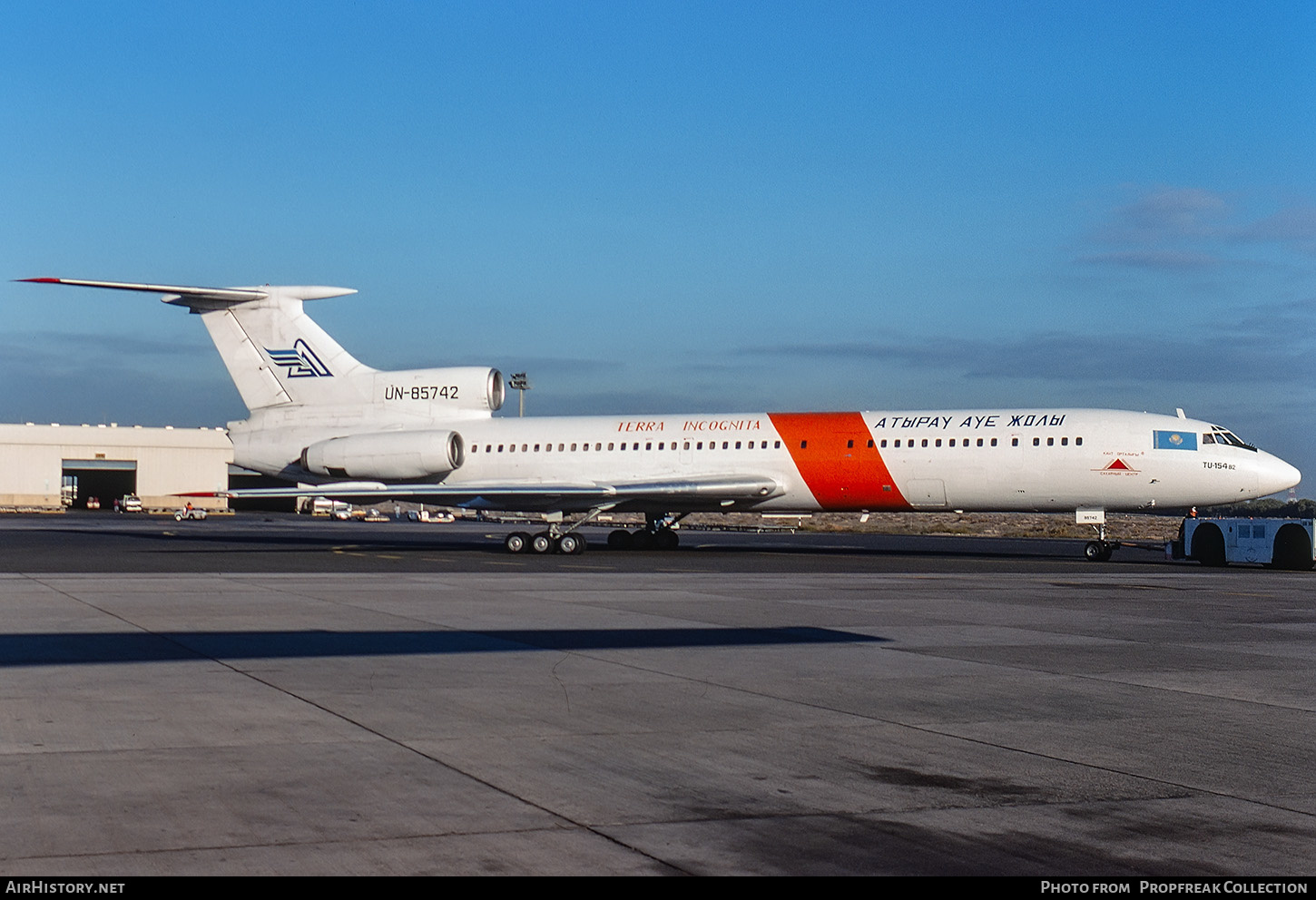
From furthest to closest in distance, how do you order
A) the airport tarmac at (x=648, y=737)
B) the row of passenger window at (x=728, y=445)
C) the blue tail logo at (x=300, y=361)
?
1. the blue tail logo at (x=300, y=361)
2. the row of passenger window at (x=728, y=445)
3. the airport tarmac at (x=648, y=737)

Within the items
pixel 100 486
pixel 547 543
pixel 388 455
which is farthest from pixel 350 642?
pixel 100 486

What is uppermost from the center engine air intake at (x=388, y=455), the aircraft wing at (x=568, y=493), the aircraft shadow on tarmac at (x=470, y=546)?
the center engine air intake at (x=388, y=455)

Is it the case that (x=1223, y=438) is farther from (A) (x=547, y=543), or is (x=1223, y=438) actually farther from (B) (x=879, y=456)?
(A) (x=547, y=543)

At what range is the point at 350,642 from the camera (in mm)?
12070

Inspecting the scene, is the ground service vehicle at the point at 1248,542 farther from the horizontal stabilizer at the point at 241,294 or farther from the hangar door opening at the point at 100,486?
the hangar door opening at the point at 100,486

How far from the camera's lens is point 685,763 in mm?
6895

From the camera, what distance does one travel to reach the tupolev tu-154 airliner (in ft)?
98.0

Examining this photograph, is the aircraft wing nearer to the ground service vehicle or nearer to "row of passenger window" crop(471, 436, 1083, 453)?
"row of passenger window" crop(471, 436, 1083, 453)

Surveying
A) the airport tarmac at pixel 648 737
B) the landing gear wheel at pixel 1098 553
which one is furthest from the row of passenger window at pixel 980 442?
the airport tarmac at pixel 648 737

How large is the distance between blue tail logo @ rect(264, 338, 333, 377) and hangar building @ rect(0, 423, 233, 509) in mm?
63208

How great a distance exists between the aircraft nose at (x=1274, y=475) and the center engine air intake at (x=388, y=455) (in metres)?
20.4

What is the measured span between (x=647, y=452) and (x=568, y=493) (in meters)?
3.22

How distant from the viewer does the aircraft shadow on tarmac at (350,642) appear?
1091 centimetres
